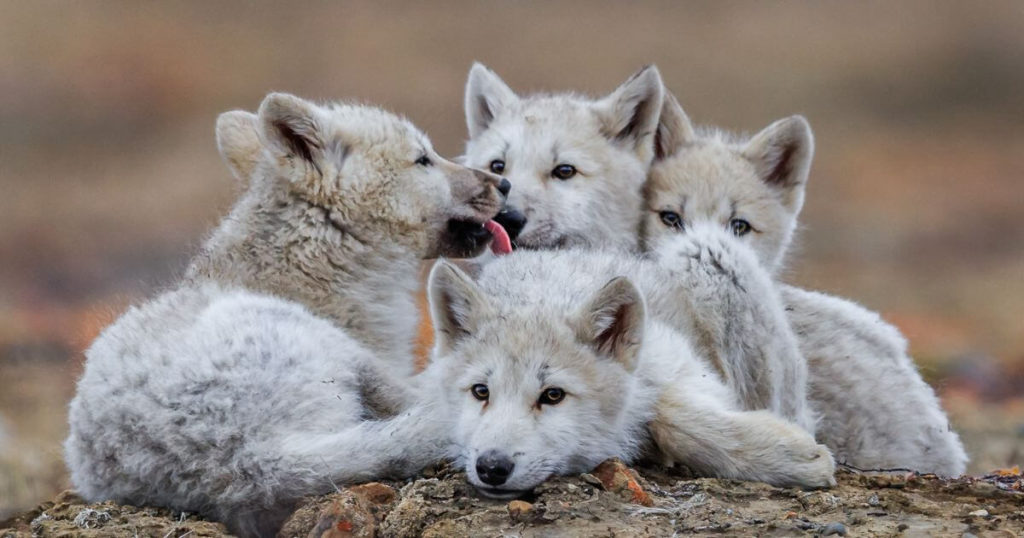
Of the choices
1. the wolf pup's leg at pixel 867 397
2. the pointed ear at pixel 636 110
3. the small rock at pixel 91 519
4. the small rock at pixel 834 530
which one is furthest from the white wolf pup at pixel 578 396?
the pointed ear at pixel 636 110

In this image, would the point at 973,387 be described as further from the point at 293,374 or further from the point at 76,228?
the point at 76,228

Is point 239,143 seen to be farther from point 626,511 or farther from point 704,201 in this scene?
point 626,511

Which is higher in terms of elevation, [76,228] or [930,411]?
[76,228]

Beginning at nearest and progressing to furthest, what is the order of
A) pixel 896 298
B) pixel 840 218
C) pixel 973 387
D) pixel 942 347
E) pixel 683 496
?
pixel 683 496, pixel 973 387, pixel 942 347, pixel 896 298, pixel 840 218

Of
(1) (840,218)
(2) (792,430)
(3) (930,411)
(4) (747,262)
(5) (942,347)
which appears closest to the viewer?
(2) (792,430)

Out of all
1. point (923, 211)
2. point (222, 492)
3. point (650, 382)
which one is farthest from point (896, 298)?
point (222, 492)

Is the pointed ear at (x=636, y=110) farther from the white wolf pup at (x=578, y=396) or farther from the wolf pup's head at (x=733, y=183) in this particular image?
the white wolf pup at (x=578, y=396)

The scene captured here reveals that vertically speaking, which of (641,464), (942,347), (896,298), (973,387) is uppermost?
(896,298)

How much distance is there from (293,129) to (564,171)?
166cm

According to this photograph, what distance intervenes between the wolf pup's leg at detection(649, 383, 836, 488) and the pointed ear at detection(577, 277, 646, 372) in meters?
0.33

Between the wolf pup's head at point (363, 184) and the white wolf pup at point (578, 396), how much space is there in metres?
1.31

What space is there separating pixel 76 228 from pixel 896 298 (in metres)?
11.2

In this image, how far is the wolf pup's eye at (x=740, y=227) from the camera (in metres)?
7.54

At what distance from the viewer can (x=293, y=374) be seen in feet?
18.4
